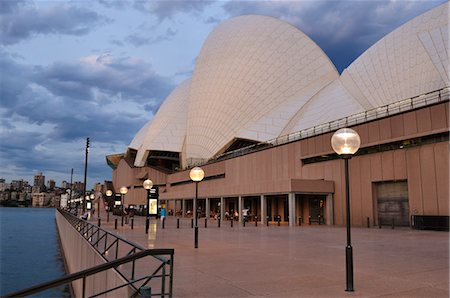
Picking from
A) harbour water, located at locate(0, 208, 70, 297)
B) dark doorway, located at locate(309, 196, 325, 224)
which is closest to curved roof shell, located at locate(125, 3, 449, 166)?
dark doorway, located at locate(309, 196, 325, 224)

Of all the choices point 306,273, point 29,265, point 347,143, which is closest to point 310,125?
point 29,265

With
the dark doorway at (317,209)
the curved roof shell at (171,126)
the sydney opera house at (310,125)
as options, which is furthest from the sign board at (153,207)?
the curved roof shell at (171,126)

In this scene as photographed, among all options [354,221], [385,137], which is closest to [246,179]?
[354,221]

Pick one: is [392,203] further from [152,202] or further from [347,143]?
[347,143]

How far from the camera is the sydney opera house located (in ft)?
78.8

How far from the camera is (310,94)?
137 ft

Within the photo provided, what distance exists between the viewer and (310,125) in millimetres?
35844

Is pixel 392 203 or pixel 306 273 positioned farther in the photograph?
pixel 392 203

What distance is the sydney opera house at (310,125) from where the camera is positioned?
2402 centimetres

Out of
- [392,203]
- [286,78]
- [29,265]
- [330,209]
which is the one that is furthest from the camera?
[286,78]

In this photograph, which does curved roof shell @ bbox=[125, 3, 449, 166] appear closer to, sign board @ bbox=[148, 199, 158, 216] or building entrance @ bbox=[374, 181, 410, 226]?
building entrance @ bbox=[374, 181, 410, 226]

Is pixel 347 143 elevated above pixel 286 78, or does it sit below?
below

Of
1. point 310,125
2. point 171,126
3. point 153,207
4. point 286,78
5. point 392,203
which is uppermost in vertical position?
point 286,78

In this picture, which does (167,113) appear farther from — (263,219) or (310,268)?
(310,268)
